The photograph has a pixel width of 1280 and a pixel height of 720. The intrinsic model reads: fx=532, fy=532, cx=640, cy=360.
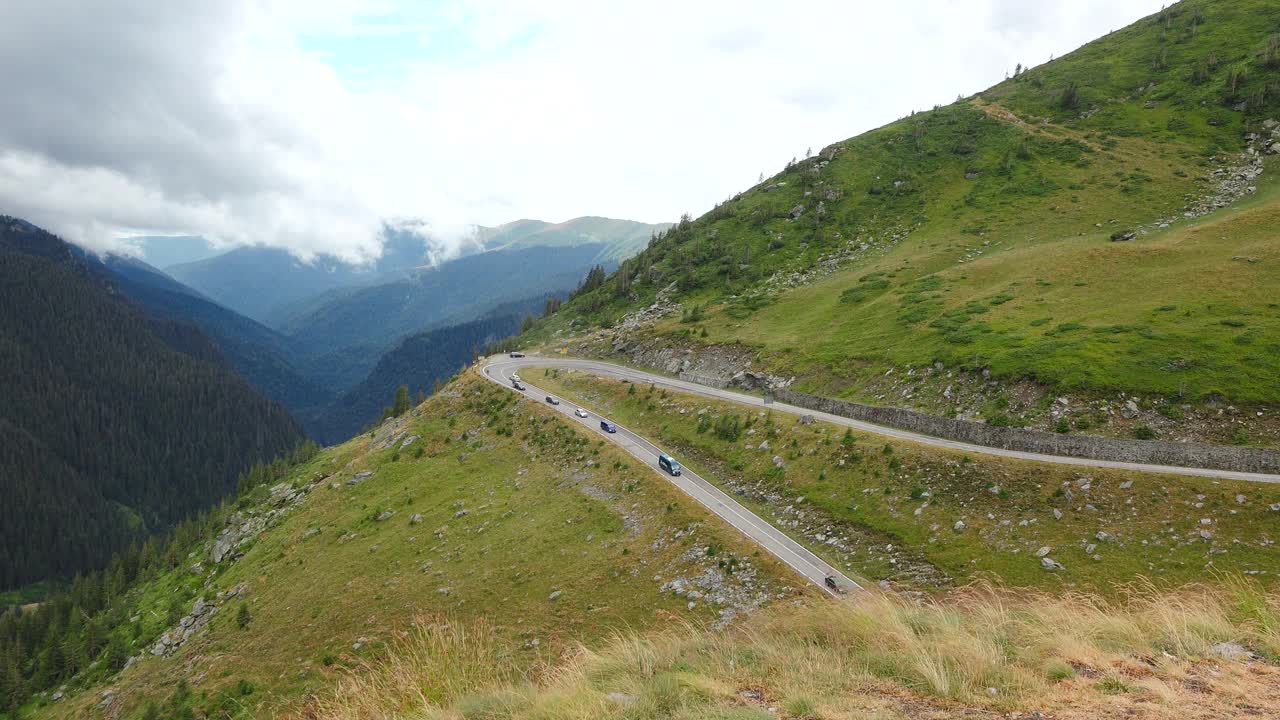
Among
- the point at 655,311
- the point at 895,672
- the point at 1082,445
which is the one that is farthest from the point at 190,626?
the point at 655,311

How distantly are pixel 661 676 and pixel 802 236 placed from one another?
349ft

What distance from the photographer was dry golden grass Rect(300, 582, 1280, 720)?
620 cm

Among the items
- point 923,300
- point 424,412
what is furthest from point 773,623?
point 424,412

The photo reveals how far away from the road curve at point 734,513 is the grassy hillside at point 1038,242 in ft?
61.5

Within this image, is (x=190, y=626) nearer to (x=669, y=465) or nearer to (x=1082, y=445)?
(x=669, y=465)

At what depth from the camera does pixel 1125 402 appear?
32.5 meters

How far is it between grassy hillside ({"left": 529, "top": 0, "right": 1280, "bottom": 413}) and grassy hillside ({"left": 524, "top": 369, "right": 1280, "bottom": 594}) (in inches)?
430

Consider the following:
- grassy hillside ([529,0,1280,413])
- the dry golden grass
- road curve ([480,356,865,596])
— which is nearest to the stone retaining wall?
grassy hillside ([529,0,1280,413])

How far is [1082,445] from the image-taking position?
30.6 meters

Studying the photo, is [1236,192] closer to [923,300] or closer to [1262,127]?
[1262,127]

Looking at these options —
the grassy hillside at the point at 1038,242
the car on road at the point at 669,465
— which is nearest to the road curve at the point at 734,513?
the car on road at the point at 669,465

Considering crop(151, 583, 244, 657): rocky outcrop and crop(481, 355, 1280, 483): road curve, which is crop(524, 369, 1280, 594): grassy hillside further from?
crop(151, 583, 244, 657): rocky outcrop

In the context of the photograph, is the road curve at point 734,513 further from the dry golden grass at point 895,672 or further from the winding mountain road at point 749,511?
the dry golden grass at point 895,672

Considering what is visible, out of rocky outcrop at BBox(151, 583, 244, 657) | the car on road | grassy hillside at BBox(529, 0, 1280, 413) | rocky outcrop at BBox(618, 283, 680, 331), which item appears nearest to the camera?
→ grassy hillside at BBox(529, 0, 1280, 413)
